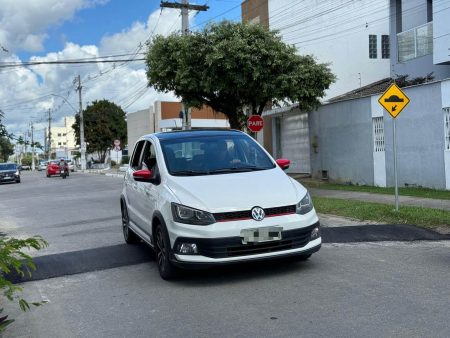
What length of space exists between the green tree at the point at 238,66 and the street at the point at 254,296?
1081 centimetres

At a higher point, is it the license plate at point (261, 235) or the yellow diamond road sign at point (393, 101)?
the yellow diamond road sign at point (393, 101)

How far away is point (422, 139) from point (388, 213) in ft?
20.0

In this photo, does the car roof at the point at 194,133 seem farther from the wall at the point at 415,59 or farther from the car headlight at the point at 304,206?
the wall at the point at 415,59

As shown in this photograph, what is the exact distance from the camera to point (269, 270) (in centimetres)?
642

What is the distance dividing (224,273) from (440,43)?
16100mm

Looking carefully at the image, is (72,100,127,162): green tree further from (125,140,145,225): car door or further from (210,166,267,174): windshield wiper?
(210,166,267,174): windshield wiper

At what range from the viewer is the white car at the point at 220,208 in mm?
5652

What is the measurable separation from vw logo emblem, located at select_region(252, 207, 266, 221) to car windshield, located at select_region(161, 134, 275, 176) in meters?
0.97

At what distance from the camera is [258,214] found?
5695 millimetres

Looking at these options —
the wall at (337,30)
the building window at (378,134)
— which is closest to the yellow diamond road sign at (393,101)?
the building window at (378,134)

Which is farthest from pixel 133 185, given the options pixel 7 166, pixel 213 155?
pixel 7 166

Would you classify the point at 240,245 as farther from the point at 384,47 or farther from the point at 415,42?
the point at 384,47

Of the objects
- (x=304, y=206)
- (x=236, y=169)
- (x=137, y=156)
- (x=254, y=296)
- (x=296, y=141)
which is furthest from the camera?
(x=296, y=141)

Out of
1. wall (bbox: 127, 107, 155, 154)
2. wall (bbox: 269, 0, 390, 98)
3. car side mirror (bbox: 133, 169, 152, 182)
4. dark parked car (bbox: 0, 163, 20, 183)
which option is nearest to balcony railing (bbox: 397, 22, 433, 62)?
wall (bbox: 269, 0, 390, 98)
